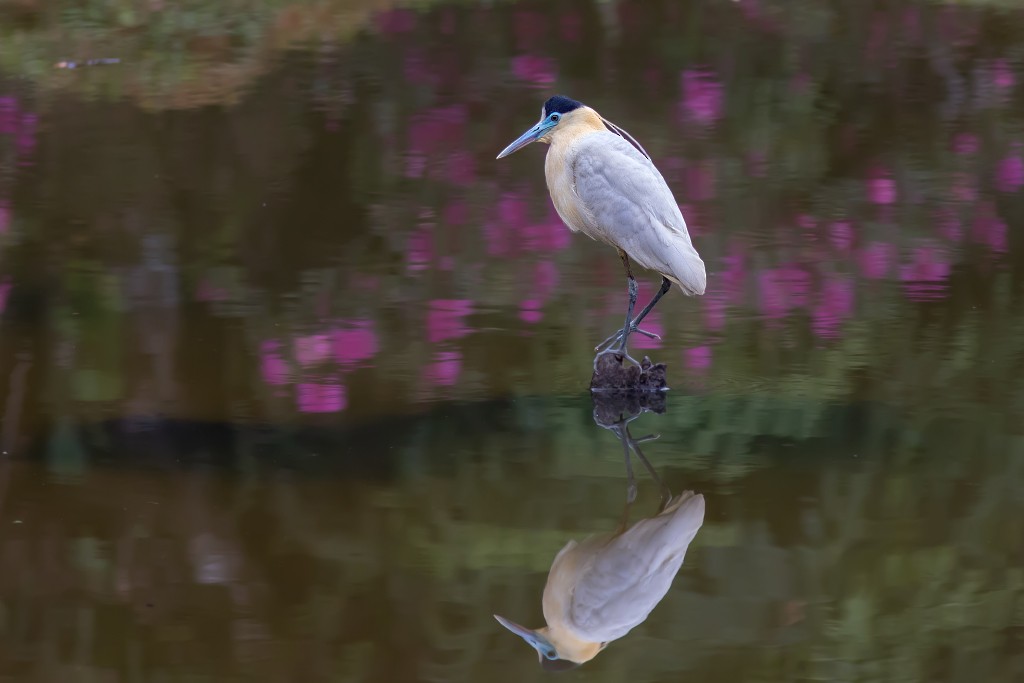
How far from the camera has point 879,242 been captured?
23.5 feet

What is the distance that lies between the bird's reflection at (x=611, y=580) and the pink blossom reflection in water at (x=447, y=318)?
148cm

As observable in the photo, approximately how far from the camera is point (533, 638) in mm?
4074

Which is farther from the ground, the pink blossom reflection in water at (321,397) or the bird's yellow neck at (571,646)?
the bird's yellow neck at (571,646)

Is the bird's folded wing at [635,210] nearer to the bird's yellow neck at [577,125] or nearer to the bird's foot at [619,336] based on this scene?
the bird's yellow neck at [577,125]

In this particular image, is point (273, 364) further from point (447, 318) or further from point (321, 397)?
point (447, 318)

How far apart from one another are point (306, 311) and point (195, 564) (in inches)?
85.7

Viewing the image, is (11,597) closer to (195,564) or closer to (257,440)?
(195,564)

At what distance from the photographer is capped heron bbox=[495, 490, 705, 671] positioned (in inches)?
159

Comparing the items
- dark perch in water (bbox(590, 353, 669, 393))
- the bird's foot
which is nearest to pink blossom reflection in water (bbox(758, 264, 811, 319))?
the bird's foot

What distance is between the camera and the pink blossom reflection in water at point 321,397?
5.54 meters

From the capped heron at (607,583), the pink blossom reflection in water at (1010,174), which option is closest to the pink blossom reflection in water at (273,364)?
the capped heron at (607,583)

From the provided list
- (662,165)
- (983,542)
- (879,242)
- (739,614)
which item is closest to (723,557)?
(739,614)

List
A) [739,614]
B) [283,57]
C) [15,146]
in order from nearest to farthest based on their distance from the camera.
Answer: [739,614] < [15,146] < [283,57]

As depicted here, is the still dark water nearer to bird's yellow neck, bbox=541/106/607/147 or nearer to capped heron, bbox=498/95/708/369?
capped heron, bbox=498/95/708/369
